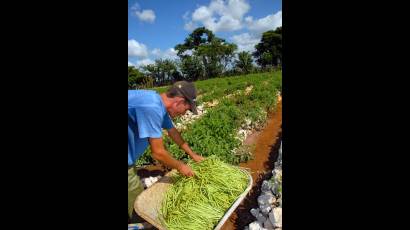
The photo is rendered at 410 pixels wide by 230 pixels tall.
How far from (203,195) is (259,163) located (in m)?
2.14

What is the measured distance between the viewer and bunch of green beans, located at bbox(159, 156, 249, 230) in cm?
242

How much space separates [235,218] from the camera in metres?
3.24

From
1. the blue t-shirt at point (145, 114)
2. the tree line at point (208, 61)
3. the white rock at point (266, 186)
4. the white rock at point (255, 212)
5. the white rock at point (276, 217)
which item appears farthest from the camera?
the tree line at point (208, 61)

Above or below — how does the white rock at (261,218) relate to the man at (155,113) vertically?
below

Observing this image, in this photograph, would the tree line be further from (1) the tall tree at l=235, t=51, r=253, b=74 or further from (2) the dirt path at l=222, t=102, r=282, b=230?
(2) the dirt path at l=222, t=102, r=282, b=230

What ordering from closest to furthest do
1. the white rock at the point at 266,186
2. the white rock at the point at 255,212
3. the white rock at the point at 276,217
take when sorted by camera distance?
the white rock at the point at 276,217 → the white rock at the point at 255,212 → the white rock at the point at 266,186

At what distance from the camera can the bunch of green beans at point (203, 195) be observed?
2.42m

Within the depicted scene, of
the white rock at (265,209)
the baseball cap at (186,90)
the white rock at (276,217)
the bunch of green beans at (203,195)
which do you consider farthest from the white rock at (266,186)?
the baseball cap at (186,90)

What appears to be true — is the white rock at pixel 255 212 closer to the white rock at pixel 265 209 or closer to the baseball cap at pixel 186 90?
the white rock at pixel 265 209

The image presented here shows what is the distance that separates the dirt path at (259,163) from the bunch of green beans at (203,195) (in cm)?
65
